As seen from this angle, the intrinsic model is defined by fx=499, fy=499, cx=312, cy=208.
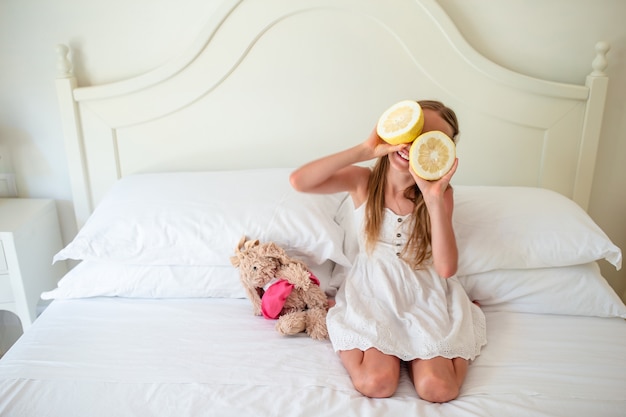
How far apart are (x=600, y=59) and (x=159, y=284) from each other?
1631mm

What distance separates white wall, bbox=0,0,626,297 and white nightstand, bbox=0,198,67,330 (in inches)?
9.1

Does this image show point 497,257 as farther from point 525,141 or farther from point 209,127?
point 209,127

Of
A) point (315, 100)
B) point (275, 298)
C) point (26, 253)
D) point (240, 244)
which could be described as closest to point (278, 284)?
point (275, 298)

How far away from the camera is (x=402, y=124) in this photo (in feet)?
3.99

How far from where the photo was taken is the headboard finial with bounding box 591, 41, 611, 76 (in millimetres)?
1674

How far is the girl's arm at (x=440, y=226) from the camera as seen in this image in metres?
1.27

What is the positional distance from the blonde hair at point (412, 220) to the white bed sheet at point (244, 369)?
285mm

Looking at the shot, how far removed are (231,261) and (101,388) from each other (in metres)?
0.48

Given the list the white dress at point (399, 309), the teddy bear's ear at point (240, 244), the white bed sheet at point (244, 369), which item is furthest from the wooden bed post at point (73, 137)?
the white dress at point (399, 309)

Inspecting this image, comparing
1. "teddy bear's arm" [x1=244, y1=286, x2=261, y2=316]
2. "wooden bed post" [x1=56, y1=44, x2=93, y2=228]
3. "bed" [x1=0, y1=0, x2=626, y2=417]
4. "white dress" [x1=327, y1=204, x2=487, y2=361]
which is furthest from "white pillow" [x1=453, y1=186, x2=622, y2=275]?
"wooden bed post" [x1=56, y1=44, x2=93, y2=228]

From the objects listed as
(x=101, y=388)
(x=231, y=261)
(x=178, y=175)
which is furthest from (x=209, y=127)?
(x=101, y=388)

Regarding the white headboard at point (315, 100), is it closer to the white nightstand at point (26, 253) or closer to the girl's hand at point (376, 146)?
the white nightstand at point (26, 253)

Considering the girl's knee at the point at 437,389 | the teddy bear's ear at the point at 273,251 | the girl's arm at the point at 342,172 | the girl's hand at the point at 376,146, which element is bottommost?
the girl's knee at the point at 437,389

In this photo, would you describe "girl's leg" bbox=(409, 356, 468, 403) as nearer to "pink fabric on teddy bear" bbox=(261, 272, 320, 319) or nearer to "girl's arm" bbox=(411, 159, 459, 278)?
"girl's arm" bbox=(411, 159, 459, 278)
